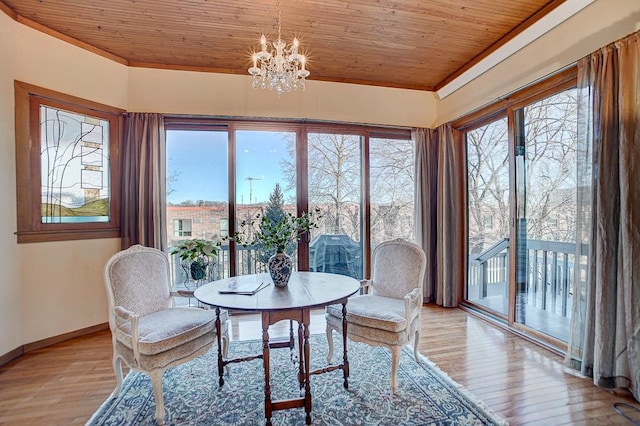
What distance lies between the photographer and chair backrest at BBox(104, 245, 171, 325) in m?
2.13

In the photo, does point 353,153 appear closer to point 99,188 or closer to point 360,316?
point 360,316

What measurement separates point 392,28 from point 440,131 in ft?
Answer: 5.38

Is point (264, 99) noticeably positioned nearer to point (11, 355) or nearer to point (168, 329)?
point (168, 329)

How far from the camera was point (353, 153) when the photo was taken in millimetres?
4125

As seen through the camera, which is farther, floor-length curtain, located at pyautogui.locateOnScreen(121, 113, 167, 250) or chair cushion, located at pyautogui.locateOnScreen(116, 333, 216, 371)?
floor-length curtain, located at pyautogui.locateOnScreen(121, 113, 167, 250)

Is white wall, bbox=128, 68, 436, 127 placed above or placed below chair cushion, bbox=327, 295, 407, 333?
above

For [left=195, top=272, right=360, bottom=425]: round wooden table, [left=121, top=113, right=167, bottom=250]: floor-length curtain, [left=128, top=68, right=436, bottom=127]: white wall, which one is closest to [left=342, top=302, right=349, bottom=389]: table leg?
[left=195, top=272, right=360, bottom=425]: round wooden table

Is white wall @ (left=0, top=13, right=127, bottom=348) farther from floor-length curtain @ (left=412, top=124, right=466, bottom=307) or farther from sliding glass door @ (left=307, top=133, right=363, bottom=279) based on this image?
floor-length curtain @ (left=412, top=124, right=466, bottom=307)

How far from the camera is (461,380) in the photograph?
2266mm

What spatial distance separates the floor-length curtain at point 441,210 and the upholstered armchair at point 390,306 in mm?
1535

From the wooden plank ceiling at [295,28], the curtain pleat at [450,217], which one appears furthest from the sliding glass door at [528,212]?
the wooden plank ceiling at [295,28]

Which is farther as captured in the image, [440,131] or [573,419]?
[440,131]

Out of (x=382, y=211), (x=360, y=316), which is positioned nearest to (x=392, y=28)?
(x=382, y=211)

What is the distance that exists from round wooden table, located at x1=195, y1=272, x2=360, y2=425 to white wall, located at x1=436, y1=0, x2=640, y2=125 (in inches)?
103
